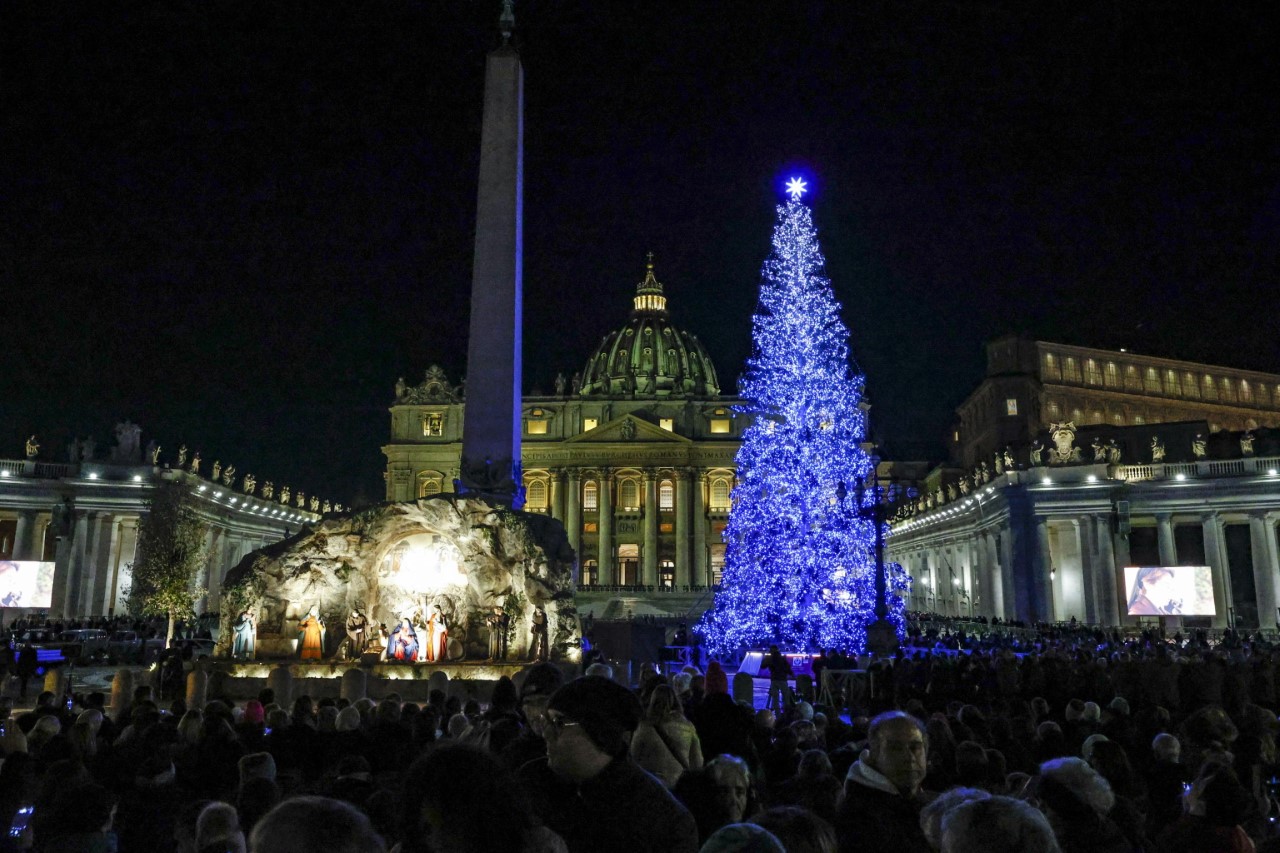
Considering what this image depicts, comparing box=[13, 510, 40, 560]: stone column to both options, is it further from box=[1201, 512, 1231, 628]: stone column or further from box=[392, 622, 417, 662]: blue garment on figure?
box=[1201, 512, 1231, 628]: stone column

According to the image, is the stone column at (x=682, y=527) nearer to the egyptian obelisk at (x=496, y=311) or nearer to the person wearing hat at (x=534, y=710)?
the egyptian obelisk at (x=496, y=311)

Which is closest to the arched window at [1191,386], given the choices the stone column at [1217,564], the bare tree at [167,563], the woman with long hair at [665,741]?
the stone column at [1217,564]

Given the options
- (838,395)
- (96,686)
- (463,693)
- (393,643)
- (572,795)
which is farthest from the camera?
(838,395)

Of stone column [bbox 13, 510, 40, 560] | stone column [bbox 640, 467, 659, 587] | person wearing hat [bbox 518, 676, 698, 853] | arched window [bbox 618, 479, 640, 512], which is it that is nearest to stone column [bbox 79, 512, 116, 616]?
stone column [bbox 13, 510, 40, 560]


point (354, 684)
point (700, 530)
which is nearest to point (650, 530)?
point (700, 530)

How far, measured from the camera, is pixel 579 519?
304ft

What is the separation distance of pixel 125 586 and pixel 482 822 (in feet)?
206

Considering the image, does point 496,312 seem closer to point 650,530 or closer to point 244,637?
point 244,637

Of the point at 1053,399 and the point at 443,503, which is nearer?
the point at 443,503

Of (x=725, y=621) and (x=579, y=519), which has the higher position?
(x=579, y=519)

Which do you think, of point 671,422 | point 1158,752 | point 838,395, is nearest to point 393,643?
point 838,395

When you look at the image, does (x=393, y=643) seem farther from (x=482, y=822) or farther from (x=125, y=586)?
(x=125, y=586)

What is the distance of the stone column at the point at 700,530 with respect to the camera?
9200 centimetres

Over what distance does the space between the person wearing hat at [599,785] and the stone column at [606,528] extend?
288ft
